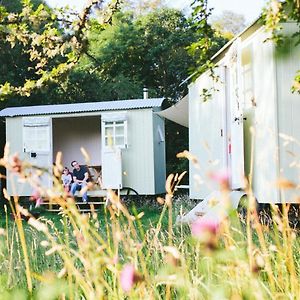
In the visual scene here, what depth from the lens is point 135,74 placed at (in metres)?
21.8

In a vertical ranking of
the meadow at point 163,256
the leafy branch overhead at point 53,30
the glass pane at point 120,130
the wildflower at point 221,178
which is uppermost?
the leafy branch overhead at point 53,30

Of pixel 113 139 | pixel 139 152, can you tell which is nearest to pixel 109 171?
pixel 113 139

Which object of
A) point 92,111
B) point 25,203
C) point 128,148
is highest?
point 92,111

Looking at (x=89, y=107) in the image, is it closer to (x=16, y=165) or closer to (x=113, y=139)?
(x=113, y=139)

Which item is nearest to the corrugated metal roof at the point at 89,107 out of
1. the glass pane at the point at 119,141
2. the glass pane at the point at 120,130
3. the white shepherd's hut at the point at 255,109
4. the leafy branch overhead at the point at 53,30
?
the glass pane at the point at 120,130

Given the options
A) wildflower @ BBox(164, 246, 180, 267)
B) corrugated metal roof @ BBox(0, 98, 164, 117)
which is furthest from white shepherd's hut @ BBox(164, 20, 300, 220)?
wildflower @ BBox(164, 246, 180, 267)

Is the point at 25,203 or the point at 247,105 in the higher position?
the point at 247,105

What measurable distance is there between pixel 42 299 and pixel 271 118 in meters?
5.94

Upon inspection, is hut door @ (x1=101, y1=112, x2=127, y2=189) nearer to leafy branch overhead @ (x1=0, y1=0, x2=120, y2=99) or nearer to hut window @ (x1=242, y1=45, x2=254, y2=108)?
hut window @ (x1=242, y1=45, x2=254, y2=108)

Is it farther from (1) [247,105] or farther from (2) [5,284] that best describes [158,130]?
(2) [5,284]

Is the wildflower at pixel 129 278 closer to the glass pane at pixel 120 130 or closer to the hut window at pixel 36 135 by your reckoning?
the glass pane at pixel 120 130

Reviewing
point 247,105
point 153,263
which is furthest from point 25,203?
point 153,263

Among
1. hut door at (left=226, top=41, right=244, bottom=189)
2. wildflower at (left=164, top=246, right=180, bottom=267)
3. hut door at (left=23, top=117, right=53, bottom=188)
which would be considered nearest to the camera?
wildflower at (left=164, top=246, right=180, bottom=267)

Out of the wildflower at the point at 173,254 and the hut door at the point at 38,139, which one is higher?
the hut door at the point at 38,139
